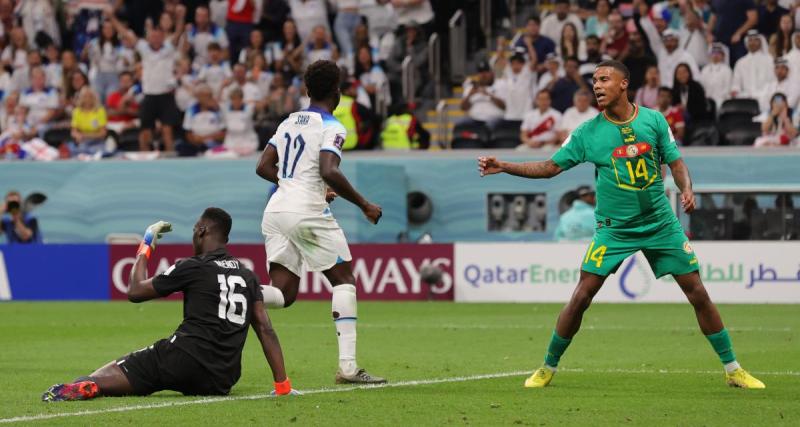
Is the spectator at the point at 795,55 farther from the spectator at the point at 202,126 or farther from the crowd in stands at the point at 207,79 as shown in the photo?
the spectator at the point at 202,126

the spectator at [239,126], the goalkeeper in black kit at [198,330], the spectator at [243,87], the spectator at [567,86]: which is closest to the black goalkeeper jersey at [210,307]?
the goalkeeper in black kit at [198,330]

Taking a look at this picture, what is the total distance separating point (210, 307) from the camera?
31.3 ft

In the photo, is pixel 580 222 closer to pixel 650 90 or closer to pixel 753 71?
pixel 650 90

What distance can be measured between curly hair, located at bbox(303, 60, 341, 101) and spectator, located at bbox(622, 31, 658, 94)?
49.6 ft

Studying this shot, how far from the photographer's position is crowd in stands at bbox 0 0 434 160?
27469 mm

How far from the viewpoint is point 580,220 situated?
2298cm

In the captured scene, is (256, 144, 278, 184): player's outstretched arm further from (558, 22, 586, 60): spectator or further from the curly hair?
(558, 22, 586, 60): spectator

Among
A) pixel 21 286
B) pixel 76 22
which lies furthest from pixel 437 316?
pixel 76 22

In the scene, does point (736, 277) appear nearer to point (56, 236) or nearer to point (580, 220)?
point (580, 220)

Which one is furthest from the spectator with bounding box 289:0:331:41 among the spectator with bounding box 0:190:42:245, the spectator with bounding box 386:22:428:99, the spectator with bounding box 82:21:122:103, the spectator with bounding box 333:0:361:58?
the spectator with bounding box 0:190:42:245

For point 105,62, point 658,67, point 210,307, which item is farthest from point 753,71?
point 210,307

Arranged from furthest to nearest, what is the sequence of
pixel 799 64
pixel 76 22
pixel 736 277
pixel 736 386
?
pixel 76 22, pixel 799 64, pixel 736 277, pixel 736 386

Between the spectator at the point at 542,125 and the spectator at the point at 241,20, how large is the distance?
21.8ft

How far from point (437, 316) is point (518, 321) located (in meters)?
1.42
